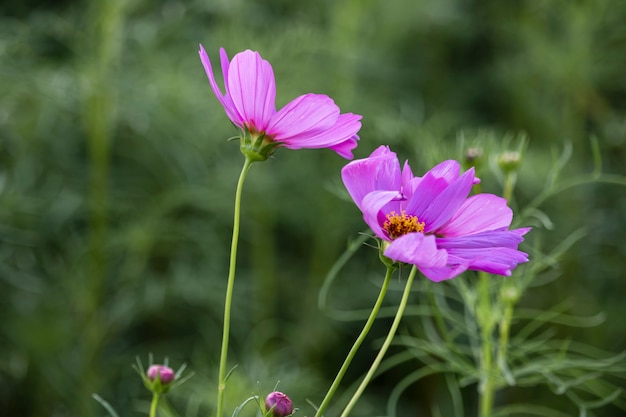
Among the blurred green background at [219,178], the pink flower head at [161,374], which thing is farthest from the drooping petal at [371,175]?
the blurred green background at [219,178]

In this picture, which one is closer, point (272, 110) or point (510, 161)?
point (272, 110)

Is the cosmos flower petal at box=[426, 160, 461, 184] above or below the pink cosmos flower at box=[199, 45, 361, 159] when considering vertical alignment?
below

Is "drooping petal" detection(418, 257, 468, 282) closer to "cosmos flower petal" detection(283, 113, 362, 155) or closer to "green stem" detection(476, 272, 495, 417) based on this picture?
"cosmos flower petal" detection(283, 113, 362, 155)

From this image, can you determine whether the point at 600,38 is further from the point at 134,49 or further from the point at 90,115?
the point at 90,115

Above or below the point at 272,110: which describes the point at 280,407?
below

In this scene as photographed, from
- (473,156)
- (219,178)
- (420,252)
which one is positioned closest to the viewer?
(420,252)

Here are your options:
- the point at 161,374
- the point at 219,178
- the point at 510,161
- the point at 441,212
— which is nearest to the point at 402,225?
the point at 441,212

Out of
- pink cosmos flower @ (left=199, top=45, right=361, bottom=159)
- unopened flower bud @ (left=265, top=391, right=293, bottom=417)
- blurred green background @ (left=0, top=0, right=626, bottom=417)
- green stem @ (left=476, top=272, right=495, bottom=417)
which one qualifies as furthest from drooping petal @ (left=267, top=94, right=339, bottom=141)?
blurred green background @ (left=0, top=0, right=626, bottom=417)

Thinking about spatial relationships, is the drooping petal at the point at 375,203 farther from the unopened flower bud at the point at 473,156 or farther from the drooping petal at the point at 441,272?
the unopened flower bud at the point at 473,156

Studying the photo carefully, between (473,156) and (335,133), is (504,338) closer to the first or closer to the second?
(473,156)
